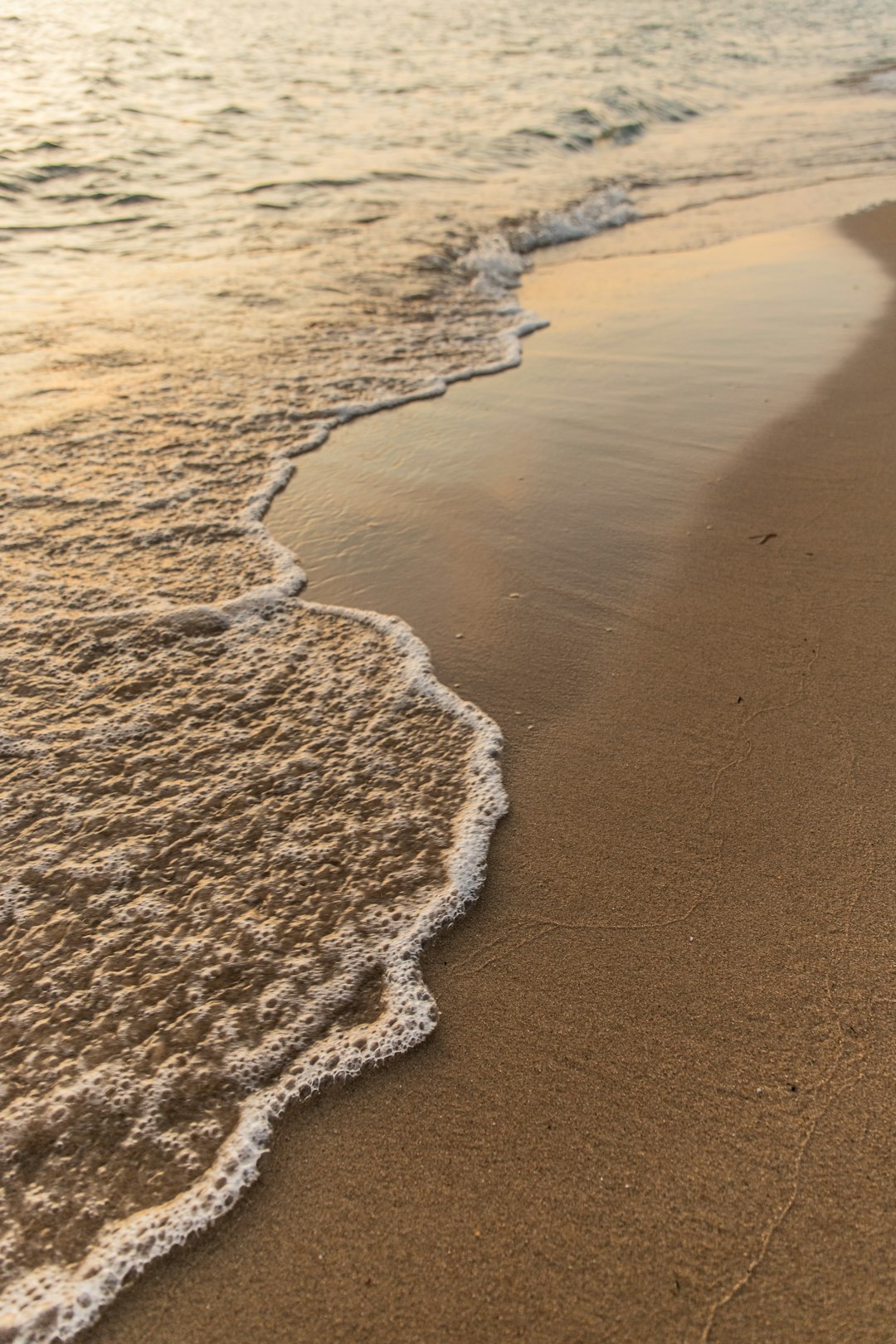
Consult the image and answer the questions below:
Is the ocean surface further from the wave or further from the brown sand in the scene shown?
the brown sand

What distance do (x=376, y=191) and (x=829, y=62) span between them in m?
14.7

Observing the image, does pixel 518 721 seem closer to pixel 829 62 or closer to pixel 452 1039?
pixel 452 1039

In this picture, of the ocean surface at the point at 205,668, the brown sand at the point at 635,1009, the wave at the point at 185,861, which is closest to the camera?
the brown sand at the point at 635,1009

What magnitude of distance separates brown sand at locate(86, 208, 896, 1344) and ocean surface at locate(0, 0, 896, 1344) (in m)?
0.14

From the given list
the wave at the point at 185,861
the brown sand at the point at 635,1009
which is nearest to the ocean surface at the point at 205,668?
the wave at the point at 185,861

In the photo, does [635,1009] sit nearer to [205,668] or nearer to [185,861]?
[185,861]

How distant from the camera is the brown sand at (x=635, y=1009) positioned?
1479 mm

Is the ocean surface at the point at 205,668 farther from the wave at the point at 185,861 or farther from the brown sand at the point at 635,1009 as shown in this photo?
the brown sand at the point at 635,1009

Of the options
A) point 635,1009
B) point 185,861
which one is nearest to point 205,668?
point 185,861

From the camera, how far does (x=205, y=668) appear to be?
2.92m

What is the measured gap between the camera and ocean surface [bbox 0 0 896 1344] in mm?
1784

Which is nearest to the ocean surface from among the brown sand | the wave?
the wave

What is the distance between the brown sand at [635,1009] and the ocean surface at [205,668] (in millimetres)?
140

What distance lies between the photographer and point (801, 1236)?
4.96 feet
